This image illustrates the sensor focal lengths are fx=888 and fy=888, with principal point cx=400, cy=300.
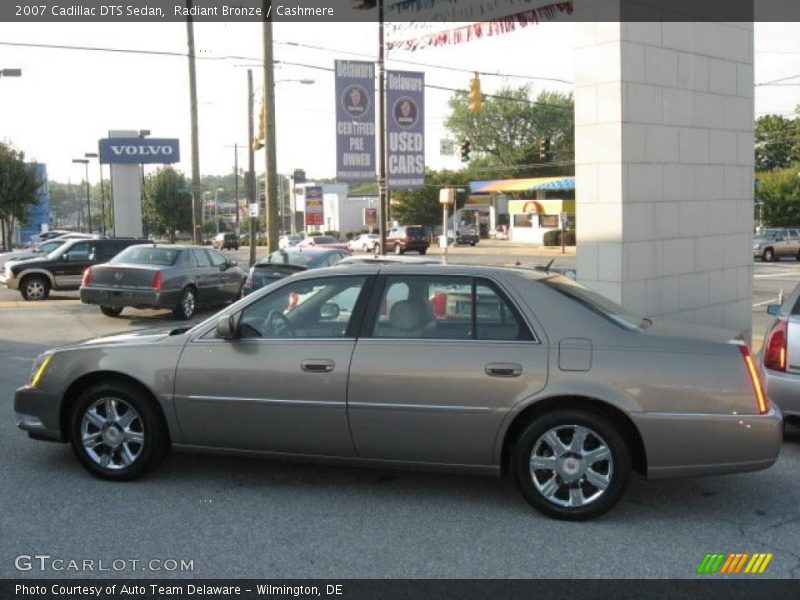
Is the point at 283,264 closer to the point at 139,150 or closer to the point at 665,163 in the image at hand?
the point at 665,163

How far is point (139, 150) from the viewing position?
155 feet

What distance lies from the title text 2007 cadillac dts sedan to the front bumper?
13mm

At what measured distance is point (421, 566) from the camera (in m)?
4.50

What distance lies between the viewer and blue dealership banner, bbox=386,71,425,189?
18.7m

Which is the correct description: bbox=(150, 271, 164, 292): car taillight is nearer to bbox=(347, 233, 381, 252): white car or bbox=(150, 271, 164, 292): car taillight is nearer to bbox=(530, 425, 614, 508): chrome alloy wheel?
bbox=(530, 425, 614, 508): chrome alloy wheel

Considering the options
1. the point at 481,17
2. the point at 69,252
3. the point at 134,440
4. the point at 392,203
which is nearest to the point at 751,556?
the point at 134,440

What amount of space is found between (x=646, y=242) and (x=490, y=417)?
5.45m

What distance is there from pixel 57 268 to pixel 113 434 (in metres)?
15.9

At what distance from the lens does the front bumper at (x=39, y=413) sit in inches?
236

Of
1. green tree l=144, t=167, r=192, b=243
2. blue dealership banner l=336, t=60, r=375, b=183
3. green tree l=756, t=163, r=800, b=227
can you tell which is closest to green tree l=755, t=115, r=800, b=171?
green tree l=756, t=163, r=800, b=227

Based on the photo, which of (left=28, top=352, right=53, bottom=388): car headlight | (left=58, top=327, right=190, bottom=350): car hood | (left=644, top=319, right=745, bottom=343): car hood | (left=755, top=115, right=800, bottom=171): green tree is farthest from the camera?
(left=755, top=115, right=800, bottom=171): green tree

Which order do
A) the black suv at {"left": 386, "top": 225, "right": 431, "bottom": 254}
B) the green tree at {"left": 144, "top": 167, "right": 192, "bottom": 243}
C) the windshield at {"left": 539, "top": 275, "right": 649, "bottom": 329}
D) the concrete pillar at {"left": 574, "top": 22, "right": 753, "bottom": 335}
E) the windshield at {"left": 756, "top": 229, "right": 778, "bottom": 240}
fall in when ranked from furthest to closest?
1. the green tree at {"left": 144, "top": 167, "right": 192, "bottom": 243}
2. the black suv at {"left": 386, "top": 225, "right": 431, "bottom": 254}
3. the windshield at {"left": 756, "top": 229, "right": 778, "bottom": 240}
4. the concrete pillar at {"left": 574, "top": 22, "right": 753, "bottom": 335}
5. the windshield at {"left": 539, "top": 275, "right": 649, "bottom": 329}

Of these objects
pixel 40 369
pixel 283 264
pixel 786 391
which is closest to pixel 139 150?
pixel 283 264

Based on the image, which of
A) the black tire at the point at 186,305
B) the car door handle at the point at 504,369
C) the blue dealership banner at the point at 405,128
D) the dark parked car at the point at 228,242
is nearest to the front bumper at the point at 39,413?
the car door handle at the point at 504,369
